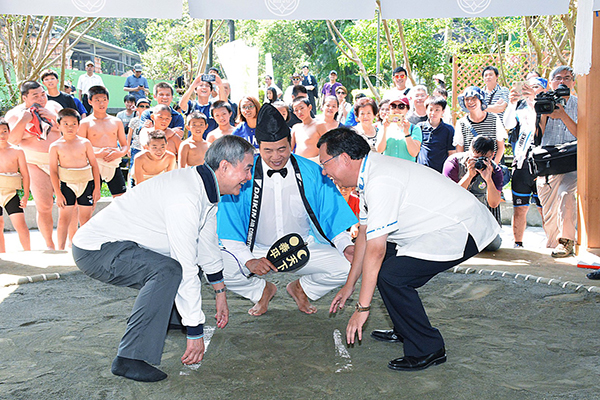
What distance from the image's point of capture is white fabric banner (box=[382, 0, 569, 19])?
12.8 feet

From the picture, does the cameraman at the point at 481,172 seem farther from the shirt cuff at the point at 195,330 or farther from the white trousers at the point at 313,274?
the shirt cuff at the point at 195,330

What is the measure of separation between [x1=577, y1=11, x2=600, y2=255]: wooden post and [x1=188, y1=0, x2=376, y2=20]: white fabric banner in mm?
1690

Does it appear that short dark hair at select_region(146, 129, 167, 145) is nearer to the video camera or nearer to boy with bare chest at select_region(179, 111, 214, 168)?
boy with bare chest at select_region(179, 111, 214, 168)

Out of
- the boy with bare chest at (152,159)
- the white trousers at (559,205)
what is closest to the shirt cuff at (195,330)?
the boy with bare chest at (152,159)

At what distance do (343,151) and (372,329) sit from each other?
1.11m

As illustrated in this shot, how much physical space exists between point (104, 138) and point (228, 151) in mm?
3477

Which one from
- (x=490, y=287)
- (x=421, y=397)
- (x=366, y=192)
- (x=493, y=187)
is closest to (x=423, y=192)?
(x=366, y=192)

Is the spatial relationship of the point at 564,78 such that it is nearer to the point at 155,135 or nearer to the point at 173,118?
the point at 155,135

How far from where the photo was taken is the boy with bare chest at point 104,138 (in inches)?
211

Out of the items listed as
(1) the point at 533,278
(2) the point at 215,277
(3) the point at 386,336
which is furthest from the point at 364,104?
(2) the point at 215,277

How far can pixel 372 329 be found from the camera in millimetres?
2996

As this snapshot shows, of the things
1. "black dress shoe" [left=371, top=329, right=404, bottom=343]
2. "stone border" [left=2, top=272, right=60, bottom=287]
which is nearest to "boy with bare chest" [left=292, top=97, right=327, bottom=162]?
"stone border" [left=2, top=272, right=60, bottom=287]

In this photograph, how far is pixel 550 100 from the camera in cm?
422

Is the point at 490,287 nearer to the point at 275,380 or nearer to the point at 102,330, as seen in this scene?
the point at 275,380
